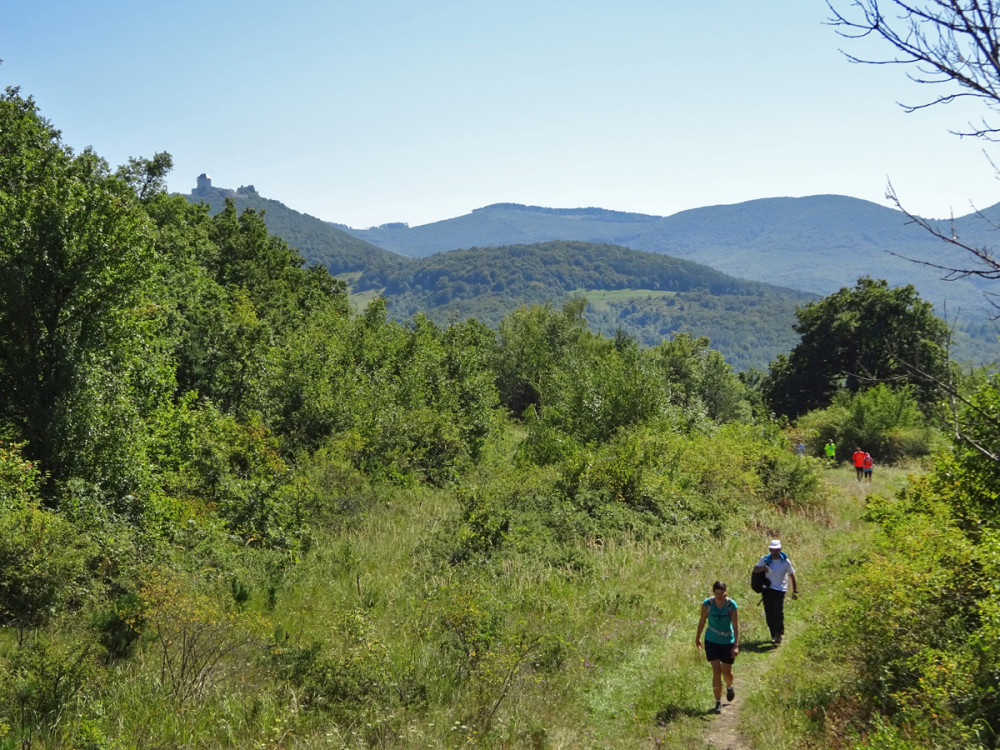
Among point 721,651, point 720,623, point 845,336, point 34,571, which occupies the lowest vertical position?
point 721,651

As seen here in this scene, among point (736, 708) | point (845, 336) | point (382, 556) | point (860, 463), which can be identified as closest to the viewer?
point (736, 708)

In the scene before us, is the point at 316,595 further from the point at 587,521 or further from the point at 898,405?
the point at 898,405

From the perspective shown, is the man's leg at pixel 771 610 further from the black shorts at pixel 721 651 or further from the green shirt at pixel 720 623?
the black shorts at pixel 721 651

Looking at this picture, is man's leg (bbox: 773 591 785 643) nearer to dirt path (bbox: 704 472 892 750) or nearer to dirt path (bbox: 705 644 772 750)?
dirt path (bbox: 704 472 892 750)

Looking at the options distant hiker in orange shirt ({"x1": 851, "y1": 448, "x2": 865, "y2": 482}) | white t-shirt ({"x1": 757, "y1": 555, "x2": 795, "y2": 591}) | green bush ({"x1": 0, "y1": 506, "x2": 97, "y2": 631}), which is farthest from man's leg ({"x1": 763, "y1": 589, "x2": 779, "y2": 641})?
distant hiker in orange shirt ({"x1": 851, "y1": 448, "x2": 865, "y2": 482})

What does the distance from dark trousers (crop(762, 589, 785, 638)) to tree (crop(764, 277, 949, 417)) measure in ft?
137

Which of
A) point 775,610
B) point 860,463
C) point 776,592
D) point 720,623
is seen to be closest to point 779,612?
point 775,610

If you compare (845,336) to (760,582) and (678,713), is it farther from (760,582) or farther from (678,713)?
(678,713)

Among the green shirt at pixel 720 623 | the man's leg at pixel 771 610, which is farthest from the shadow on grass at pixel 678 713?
the man's leg at pixel 771 610

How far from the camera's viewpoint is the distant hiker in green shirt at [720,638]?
8.61 metres

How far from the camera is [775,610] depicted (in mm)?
10570

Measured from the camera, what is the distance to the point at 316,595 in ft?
37.9

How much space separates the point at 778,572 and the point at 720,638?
95.5 inches

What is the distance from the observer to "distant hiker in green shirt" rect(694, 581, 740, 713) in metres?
Result: 8.61
